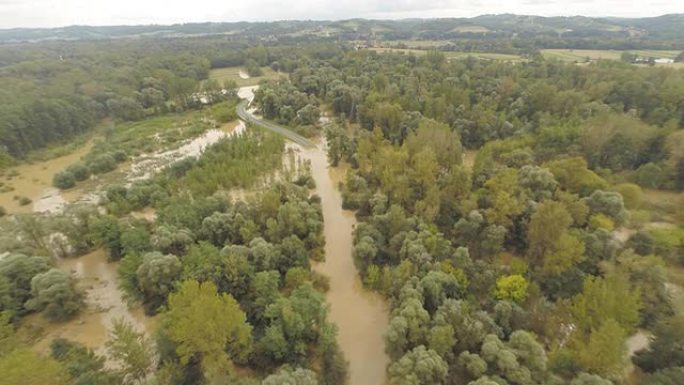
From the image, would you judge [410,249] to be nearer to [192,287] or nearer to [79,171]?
[192,287]

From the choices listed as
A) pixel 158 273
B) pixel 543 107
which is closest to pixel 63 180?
pixel 158 273

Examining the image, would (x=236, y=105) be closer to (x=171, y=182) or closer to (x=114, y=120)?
(x=114, y=120)

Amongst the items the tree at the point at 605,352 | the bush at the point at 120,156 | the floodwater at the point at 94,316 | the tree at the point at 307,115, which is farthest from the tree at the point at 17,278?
the tree at the point at 307,115

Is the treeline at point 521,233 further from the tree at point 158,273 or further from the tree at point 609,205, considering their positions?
the tree at point 158,273

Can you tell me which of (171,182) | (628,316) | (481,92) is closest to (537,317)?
(628,316)

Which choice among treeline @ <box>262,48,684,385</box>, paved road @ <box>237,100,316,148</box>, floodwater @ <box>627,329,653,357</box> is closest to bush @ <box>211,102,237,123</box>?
paved road @ <box>237,100,316,148</box>

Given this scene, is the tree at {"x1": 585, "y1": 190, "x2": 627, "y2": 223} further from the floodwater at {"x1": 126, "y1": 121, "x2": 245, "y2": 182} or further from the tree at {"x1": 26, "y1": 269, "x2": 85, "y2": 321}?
the floodwater at {"x1": 126, "y1": 121, "x2": 245, "y2": 182}

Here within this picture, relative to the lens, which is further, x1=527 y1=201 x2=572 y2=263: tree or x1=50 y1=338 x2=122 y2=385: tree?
x1=527 y1=201 x2=572 y2=263: tree
